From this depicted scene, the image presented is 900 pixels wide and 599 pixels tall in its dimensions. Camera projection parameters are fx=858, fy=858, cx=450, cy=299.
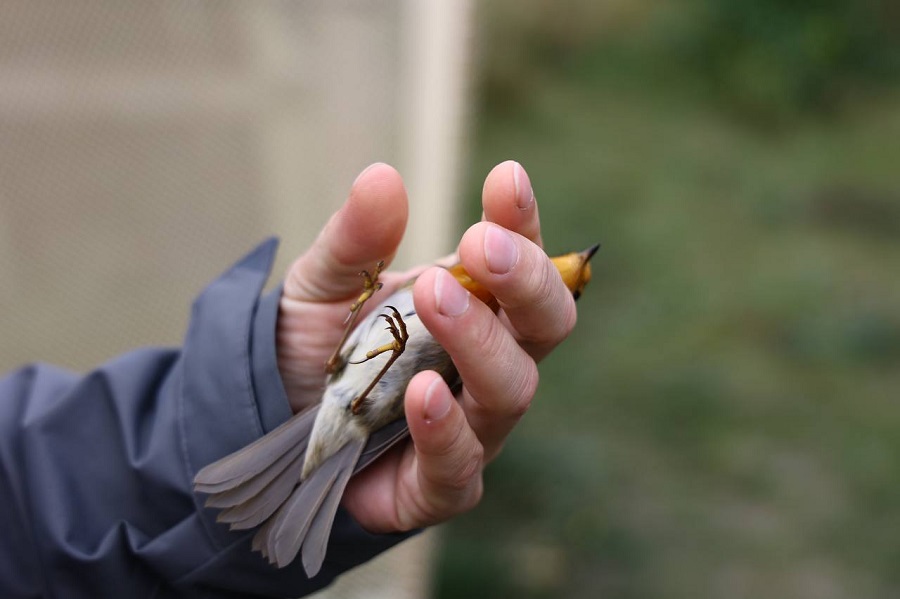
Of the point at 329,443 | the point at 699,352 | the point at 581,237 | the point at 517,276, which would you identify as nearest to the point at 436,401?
the point at 517,276

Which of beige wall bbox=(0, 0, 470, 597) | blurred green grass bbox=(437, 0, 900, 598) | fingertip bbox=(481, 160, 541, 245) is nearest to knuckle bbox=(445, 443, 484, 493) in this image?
fingertip bbox=(481, 160, 541, 245)

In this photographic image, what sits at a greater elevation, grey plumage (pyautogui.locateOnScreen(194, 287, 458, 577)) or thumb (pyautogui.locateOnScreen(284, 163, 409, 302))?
thumb (pyautogui.locateOnScreen(284, 163, 409, 302))

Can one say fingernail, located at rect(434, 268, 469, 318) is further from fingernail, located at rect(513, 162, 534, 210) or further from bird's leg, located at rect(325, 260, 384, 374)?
bird's leg, located at rect(325, 260, 384, 374)

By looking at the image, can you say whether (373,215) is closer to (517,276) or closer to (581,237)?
(517,276)

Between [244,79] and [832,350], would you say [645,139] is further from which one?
[244,79]

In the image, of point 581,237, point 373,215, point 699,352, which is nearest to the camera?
point 373,215

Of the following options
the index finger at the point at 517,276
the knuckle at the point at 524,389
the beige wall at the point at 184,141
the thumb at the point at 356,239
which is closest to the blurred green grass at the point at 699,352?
the beige wall at the point at 184,141
